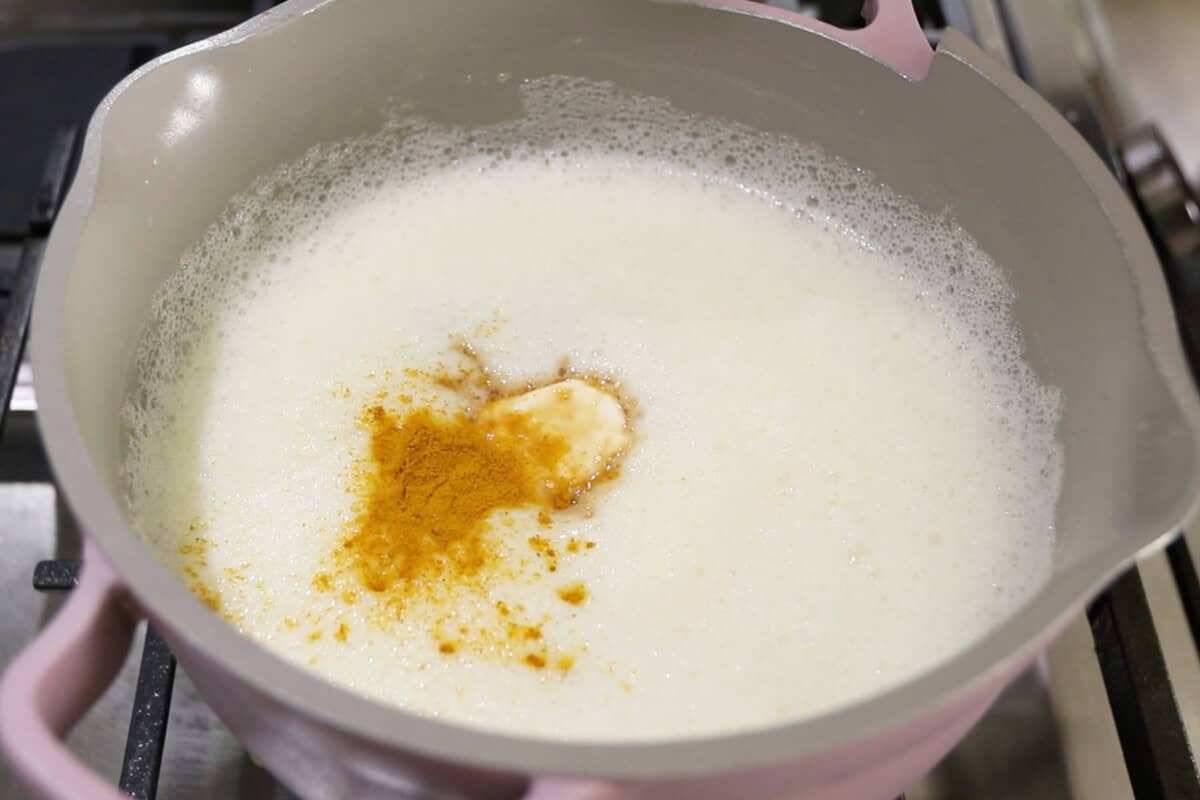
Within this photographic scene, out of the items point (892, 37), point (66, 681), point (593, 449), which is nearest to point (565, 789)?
point (66, 681)

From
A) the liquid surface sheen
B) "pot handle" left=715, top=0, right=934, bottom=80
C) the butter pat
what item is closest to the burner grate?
the liquid surface sheen

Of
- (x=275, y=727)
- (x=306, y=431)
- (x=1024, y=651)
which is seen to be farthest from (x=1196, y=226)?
(x=275, y=727)

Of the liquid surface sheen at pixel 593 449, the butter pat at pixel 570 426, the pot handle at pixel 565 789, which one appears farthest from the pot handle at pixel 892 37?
the pot handle at pixel 565 789

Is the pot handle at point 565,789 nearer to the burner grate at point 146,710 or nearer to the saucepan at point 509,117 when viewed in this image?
the saucepan at point 509,117

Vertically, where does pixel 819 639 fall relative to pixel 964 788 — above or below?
above

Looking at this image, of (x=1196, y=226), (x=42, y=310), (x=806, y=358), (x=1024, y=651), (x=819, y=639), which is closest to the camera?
(x=1024, y=651)

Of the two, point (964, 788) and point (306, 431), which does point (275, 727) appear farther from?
point (964, 788)

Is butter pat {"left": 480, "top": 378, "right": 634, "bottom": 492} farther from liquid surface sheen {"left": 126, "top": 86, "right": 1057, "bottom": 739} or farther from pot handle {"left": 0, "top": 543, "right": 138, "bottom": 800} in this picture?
Answer: pot handle {"left": 0, "top": 543, "right": 138, "bottom": 800}
